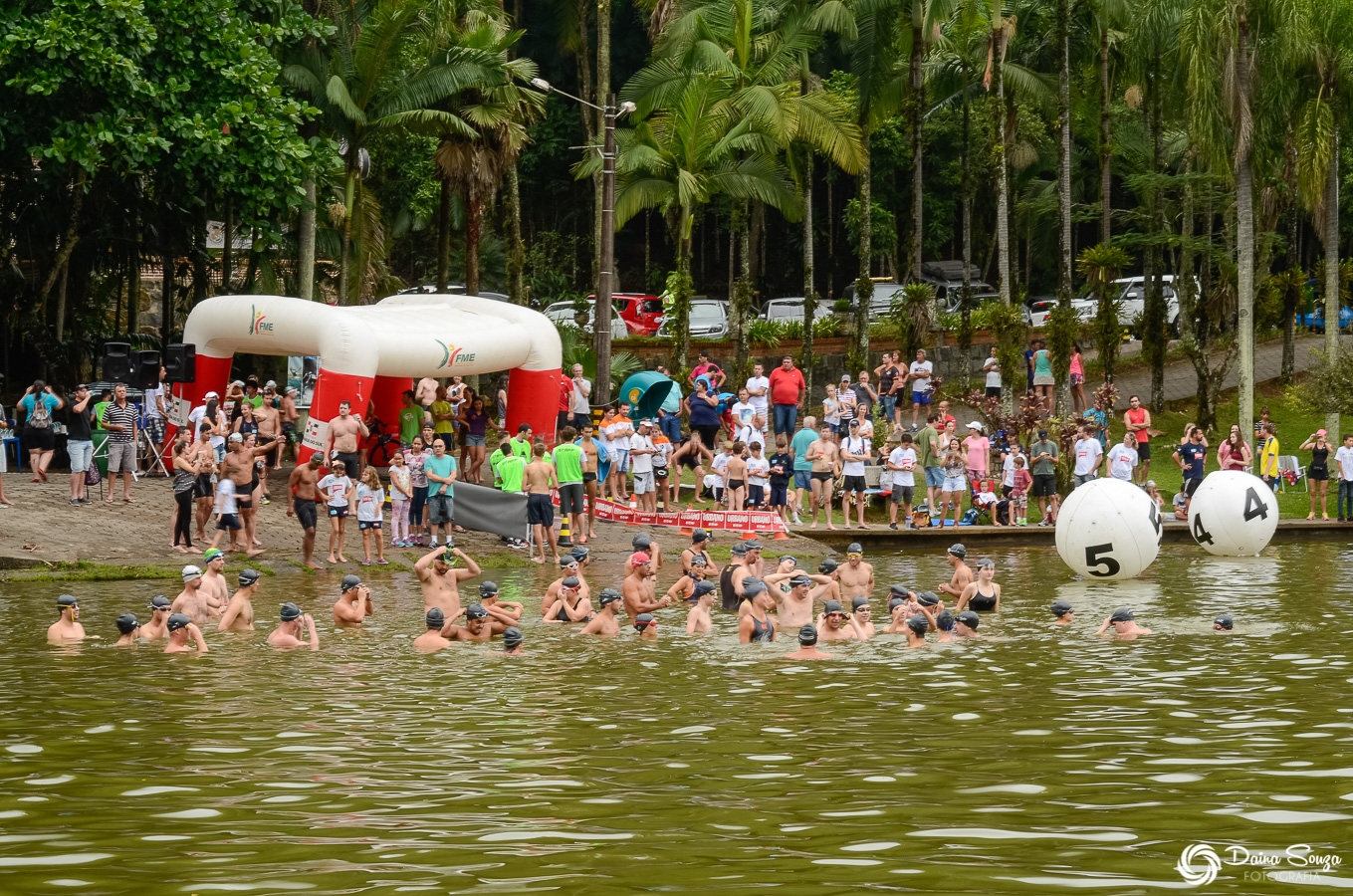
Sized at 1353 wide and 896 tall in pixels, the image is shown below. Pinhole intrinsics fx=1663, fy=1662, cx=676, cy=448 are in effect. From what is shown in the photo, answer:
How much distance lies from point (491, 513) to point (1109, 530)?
364 inches

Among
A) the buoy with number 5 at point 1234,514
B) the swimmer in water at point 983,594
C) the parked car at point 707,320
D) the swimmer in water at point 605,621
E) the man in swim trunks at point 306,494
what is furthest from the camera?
the parked car at point 707,320

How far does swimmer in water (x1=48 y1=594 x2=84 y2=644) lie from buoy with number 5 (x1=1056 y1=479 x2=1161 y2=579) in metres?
12.0

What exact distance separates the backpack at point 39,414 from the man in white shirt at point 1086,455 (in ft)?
54.7

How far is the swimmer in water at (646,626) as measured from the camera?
17625mm

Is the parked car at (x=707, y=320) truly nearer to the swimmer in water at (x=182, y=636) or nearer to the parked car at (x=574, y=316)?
the parked car at (x=574, y=316)

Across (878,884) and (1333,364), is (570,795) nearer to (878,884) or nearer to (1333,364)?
(878,884)

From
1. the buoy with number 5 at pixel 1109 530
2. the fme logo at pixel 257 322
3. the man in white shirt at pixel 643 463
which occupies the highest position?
the fme logo at pixel 257 322

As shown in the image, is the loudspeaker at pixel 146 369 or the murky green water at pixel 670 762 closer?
the murky green water at pixel 670 762

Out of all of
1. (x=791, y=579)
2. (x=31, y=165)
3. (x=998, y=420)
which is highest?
(x=31, y=165)

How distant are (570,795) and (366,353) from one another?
16.4 m

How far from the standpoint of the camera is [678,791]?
10.7 m

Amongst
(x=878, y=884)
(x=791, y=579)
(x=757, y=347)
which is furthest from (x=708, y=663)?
(x=757, y=347)

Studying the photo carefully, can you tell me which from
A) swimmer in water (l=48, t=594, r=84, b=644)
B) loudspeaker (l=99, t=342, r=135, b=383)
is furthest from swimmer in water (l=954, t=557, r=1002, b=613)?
loudspeaker (l=99, t=342, r=135, b=383)

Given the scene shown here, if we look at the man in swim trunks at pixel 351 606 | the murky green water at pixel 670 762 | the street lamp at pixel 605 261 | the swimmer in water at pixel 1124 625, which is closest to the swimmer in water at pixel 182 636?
the murky green water at pixel 670 762
